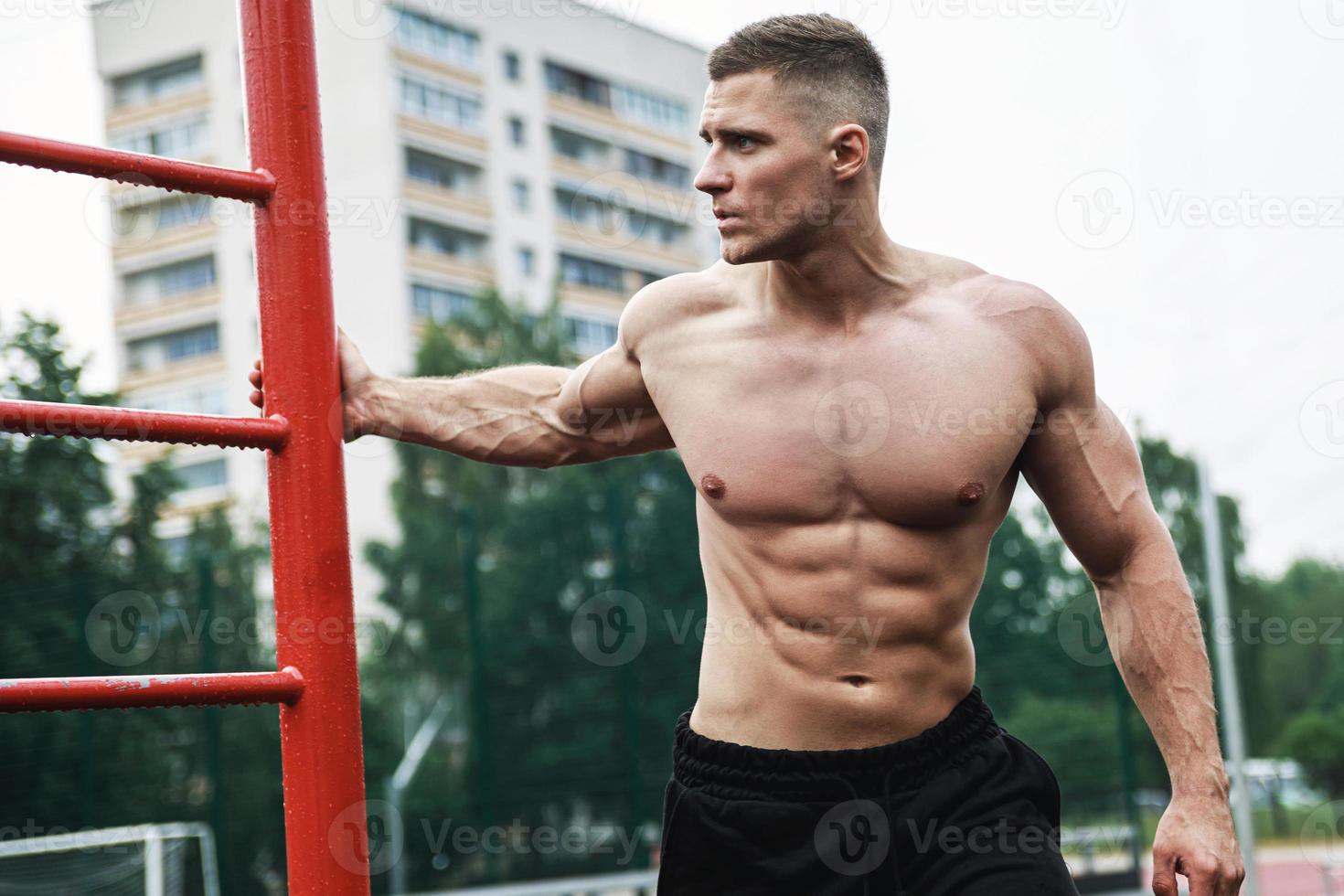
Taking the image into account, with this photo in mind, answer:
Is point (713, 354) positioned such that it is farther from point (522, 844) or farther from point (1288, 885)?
point (1288, 885)

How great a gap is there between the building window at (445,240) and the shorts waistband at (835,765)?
33072 mm

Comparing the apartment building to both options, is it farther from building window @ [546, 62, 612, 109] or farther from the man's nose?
the man's nose

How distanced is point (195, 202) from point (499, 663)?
649 inches

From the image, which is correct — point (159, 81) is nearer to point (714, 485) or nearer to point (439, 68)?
point (439, 68)

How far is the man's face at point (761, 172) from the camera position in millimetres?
2102

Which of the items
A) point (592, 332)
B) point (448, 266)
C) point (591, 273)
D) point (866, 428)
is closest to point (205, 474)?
point (448, 266)

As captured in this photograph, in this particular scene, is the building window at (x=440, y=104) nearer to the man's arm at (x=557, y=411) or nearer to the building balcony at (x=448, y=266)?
the building balcony at (x=448, y=266)

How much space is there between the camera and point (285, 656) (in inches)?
70.9

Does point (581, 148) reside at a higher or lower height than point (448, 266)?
higher

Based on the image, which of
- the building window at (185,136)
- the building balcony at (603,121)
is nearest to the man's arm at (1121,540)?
the building window at (185,136)

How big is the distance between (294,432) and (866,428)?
32.7 inches

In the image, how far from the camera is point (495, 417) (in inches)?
92.4

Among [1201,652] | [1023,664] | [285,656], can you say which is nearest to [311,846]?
[285,656]

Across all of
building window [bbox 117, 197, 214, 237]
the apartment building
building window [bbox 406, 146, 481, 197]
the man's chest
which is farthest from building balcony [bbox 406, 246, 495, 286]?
the man's chest
